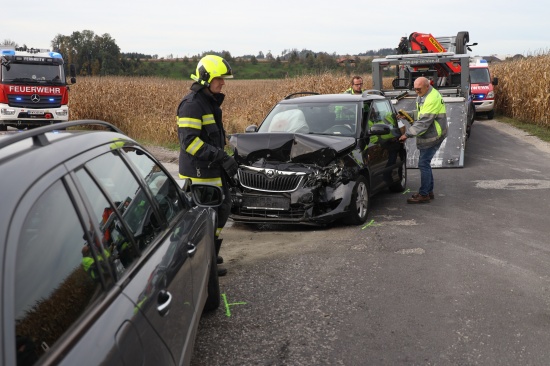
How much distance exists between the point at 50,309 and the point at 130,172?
1.42 m

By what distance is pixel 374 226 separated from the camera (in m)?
8.41

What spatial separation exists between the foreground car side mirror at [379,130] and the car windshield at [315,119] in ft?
0.83

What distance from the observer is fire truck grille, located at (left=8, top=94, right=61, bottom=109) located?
76.0 ft

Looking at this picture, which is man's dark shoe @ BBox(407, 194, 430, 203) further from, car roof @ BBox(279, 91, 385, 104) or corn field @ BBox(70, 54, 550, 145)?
corn field @ BBox(70, 54, 550, 145)

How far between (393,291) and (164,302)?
332 centimetres

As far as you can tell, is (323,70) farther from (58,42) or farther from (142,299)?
(58,42)

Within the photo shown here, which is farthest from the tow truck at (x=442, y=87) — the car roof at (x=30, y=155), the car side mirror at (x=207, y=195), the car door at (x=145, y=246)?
the car roof at (x=30, y=155)

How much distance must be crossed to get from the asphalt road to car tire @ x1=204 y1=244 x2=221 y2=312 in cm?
8

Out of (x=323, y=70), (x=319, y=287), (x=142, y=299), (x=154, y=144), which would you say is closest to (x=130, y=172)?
(x=142, y=299)

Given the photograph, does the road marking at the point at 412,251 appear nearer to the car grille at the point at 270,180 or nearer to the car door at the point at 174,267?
the car grille at the point at 270,180

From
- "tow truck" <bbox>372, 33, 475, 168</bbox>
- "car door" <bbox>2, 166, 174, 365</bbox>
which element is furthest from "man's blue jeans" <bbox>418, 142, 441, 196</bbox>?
"car door" <bbox>2, 166, 174, 365</bbox>

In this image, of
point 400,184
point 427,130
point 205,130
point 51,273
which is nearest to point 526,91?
→ point 400,184

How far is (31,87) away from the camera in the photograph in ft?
76.9

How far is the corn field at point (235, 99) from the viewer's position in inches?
796
